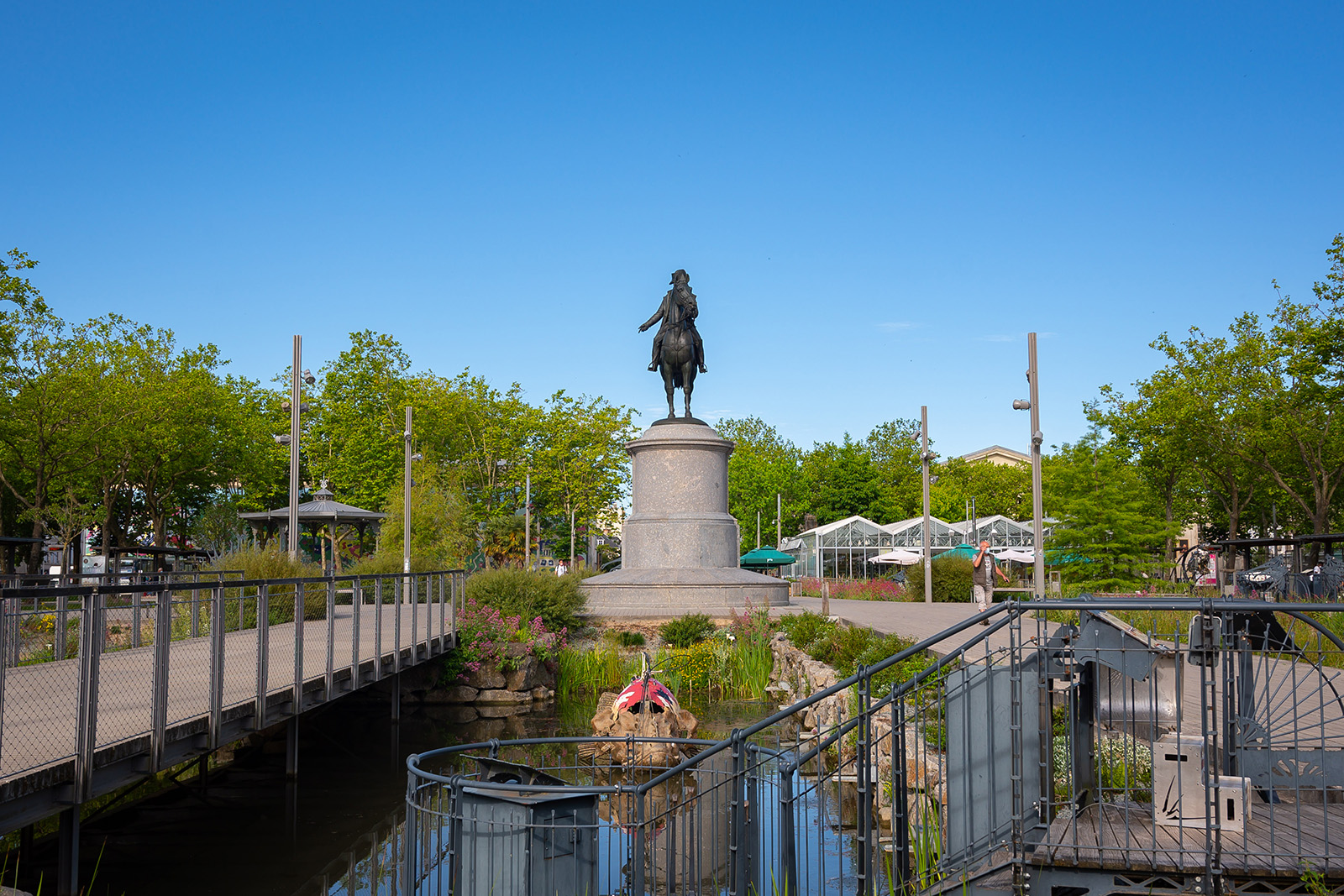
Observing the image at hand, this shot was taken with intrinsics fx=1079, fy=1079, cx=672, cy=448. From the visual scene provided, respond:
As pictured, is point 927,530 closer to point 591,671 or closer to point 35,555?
point 591,671

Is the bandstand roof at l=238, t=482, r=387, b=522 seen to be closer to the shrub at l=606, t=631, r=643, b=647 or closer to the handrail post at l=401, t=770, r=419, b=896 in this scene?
the shrub at l=606, t=631, r=643, b=647

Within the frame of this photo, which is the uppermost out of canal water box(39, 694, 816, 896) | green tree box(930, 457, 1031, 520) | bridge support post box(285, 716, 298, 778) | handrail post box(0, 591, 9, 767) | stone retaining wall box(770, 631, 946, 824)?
green tree box(930, 457, 1031, 520)

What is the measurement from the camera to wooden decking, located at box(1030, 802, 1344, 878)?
5324mm

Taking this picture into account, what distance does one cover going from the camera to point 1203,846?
5574 mm

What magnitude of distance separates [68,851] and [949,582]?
2747 cm

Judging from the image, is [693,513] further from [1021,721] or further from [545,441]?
[545,441]

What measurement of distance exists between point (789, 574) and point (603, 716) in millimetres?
48672

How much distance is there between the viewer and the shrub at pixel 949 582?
31.8 m

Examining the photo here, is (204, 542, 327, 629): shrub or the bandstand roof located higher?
the bandstand roof

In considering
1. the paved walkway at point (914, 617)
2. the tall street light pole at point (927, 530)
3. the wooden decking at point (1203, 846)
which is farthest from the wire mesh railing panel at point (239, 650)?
the tall street light pole at point (927, 530)

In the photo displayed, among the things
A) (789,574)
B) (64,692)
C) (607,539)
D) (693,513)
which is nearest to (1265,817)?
(64,692)

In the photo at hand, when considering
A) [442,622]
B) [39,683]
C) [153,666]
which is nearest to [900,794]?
[39,683]

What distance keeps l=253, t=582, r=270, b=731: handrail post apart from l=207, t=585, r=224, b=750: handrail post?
1.62 ft

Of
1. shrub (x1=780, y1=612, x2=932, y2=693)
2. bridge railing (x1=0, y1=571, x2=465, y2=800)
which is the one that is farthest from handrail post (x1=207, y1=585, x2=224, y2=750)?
shrub (x1=780, y1=612, x2=932, y2=693)
